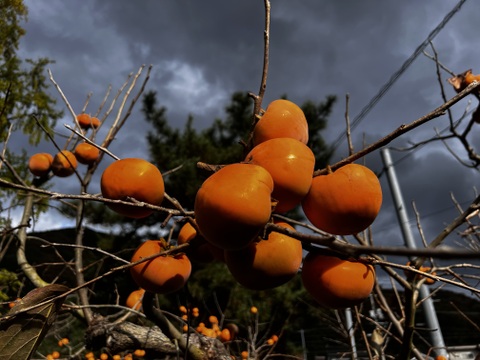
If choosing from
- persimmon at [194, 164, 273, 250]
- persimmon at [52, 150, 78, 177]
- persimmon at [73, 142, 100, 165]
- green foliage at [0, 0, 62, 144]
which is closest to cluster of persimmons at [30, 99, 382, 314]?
persimmon at [194, 164, 273, 250]

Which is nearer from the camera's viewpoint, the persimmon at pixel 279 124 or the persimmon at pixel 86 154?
the persimmon at pixel 279 124

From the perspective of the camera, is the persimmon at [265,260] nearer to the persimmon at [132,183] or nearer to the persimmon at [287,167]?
the persimmon at [287,167]

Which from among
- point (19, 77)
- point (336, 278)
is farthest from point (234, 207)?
point (19, 77)

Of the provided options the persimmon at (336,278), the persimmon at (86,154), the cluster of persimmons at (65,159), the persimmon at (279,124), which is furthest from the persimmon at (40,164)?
the persimmon at (336,278)

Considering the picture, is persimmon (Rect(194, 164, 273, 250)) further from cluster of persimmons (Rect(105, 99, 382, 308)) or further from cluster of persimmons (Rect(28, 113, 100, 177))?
cluster of persimmons (Rect(28, 113, 100, 177))

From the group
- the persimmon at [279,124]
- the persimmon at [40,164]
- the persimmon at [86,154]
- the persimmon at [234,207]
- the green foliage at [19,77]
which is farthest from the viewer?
the green foliage at [19,77]

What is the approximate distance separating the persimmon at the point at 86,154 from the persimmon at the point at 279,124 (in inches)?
61.3

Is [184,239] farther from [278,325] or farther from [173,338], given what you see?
[278,325]

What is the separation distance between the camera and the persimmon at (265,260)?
1.57 feet

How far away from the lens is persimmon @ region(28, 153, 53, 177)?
87.7 inches

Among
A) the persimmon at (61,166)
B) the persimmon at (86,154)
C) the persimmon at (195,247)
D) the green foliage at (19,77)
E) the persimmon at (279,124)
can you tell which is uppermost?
the green foliage at (19,77)

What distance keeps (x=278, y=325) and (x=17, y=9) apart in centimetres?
799

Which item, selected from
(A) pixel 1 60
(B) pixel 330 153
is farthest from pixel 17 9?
(B) pixel 330 153

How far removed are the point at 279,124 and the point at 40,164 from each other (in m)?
2.11
